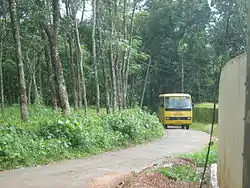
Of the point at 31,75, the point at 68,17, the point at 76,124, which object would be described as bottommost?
the point at 76,124

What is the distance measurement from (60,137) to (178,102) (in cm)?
2078

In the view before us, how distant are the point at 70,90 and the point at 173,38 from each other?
15.7m

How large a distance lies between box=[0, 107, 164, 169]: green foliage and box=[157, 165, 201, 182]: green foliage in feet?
12.8

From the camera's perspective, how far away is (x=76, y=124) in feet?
47.9


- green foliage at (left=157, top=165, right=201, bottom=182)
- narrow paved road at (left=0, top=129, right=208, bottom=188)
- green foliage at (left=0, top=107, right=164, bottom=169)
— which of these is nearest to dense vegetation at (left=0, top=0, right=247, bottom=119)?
green foliage at (left=0, top=107, right=164, bottom=169)

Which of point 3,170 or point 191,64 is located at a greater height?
point 191,64

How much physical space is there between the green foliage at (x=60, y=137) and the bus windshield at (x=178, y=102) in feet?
48.1

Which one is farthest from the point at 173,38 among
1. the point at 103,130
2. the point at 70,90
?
the point at 103,130

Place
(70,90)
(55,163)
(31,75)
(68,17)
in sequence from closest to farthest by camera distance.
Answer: (55,163) < (68,17) < (31,75) < (70,90)

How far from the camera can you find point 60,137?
13.8 m

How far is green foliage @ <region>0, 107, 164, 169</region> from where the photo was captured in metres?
11.5

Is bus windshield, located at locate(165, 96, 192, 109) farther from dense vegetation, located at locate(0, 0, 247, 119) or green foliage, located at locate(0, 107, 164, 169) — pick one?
green foliage, located at locate(0, 107, 164, 169)

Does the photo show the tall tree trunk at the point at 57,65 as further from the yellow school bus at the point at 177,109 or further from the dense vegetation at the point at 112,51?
the yellow school bus at the point at 177,109

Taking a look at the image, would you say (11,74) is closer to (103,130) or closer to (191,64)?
(191,64)
